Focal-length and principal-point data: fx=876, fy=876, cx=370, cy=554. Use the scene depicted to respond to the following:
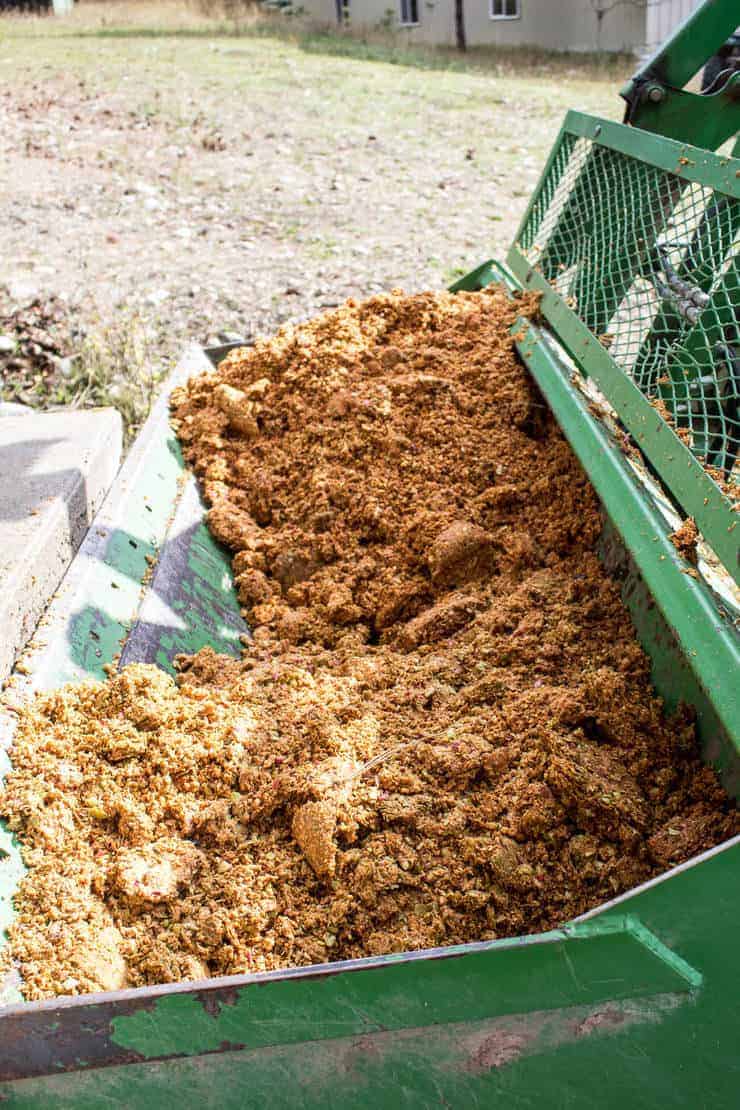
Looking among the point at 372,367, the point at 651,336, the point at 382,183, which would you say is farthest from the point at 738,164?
the point at 382,183

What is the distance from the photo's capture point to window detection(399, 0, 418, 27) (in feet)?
62.9

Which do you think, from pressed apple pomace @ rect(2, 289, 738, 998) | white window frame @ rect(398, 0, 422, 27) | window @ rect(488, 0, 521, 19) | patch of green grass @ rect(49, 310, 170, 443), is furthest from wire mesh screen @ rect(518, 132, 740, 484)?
white window frame @ rect(398, 0, 422, 27)

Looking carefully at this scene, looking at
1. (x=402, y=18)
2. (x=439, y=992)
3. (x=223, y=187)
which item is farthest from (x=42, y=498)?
(x=402, y=18)

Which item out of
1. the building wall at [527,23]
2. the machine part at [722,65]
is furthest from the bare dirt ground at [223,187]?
the building wall at [527,23]

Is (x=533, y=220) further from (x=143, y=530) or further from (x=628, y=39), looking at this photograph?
(x=628, y=39)

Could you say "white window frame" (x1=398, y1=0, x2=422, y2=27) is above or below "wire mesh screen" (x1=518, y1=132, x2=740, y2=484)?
above

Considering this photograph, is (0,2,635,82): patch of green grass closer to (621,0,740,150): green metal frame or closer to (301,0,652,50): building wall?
(301,0,652,50): building wall

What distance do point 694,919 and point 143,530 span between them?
1710mm

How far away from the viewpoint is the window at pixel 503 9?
59.0 feet

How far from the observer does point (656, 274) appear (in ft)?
6.93

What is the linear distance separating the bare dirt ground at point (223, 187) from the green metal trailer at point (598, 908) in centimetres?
255

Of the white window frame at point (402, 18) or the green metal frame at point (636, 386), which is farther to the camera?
the white window frame at point (402, 18)

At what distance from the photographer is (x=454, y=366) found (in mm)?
2707

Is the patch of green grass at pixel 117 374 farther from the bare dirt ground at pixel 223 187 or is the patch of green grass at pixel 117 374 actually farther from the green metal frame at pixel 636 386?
the green metal frame at pixel 636 386
